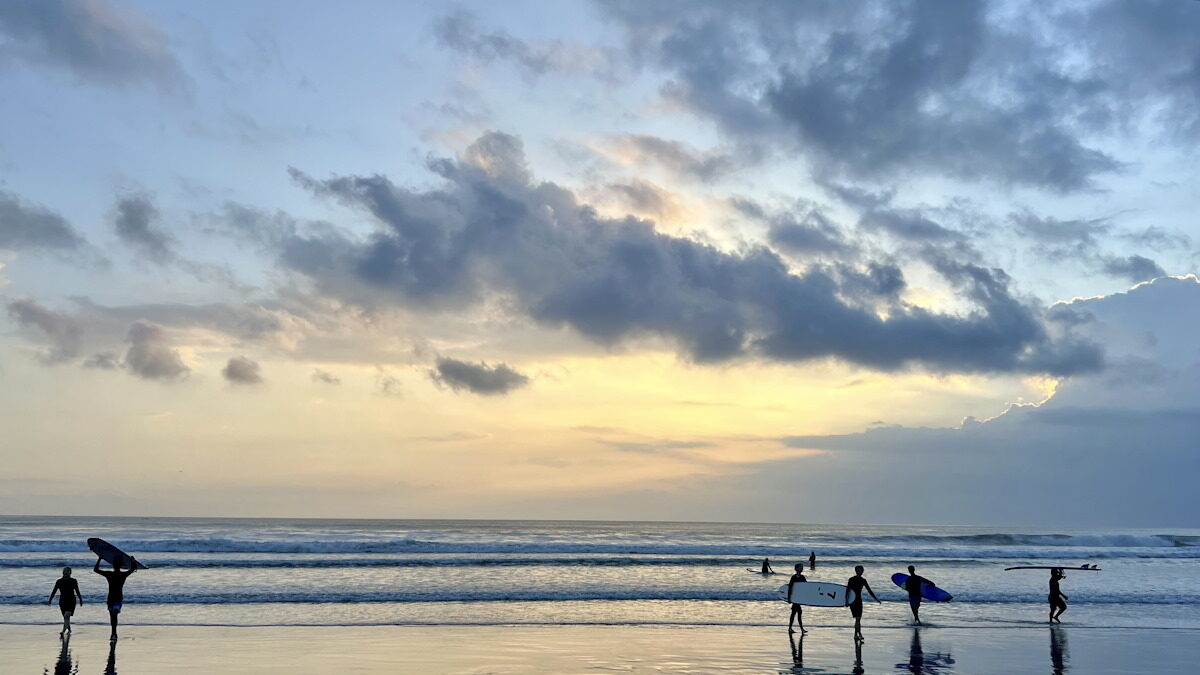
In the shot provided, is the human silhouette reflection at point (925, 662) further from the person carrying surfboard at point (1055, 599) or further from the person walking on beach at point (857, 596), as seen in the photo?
the person carrying surfboard at point (1055, 599)

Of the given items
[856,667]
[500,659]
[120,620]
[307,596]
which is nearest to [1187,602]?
[856,667]

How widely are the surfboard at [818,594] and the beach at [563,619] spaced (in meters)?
0.78

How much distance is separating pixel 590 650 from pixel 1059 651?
441 inches

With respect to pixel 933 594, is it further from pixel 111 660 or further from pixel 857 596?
pixel 111 660

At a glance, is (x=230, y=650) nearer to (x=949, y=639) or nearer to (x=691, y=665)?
(x=691, y=665)

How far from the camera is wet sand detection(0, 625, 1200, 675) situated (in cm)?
1845

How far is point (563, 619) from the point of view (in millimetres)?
26922

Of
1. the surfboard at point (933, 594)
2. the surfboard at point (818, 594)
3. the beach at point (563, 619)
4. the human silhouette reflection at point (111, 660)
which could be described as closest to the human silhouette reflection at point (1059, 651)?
the beach at point (563, 619)

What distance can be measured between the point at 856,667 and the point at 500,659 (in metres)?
7.46

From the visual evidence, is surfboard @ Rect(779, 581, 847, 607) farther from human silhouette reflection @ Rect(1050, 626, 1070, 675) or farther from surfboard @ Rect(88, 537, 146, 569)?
surfboard @ Rect(88, 537, 146, 569)

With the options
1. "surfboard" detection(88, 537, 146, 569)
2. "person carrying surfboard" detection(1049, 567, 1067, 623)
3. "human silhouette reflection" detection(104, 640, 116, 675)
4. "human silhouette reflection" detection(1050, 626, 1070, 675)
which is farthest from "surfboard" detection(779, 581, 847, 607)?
"surfboard" detection(88, 537, 146, 569)

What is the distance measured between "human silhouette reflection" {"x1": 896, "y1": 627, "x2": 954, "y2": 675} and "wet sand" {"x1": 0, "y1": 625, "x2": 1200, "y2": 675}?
0.14 feet

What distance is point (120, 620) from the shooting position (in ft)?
84.5

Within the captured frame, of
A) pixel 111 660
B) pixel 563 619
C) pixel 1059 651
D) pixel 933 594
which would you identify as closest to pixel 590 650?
pixel 563 619
